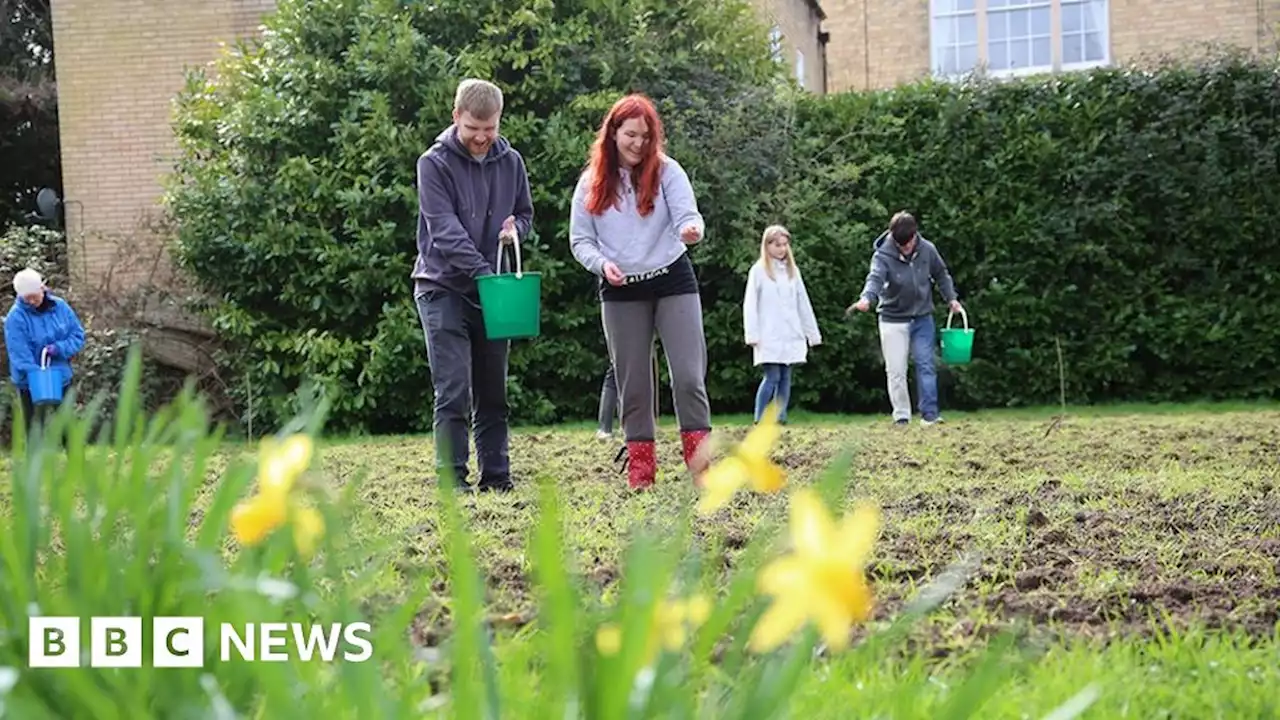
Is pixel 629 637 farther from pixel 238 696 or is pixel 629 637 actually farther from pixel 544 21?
pixel 544 21

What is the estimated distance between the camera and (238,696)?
4.57ft

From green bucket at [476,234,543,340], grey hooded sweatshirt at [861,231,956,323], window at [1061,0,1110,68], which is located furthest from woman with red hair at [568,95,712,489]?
window at [1061,0,1110,68]

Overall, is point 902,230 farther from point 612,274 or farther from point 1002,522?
point 1002,522

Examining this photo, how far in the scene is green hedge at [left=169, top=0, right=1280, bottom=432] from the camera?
1306cm

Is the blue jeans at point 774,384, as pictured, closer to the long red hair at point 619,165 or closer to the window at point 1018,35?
the long red hair at point 619,165

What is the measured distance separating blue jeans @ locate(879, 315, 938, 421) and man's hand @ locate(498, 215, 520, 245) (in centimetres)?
614

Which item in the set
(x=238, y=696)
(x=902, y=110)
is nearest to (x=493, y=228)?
(x=238, y=696)

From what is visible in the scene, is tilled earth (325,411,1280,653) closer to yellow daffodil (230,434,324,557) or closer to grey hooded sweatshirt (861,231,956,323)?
yellow daffodil (230,434,324,557)

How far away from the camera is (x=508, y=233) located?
5.86 meters

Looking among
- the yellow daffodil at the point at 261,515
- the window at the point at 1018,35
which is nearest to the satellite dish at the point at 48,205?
the window at the point at 1018,35

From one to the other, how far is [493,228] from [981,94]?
930cm

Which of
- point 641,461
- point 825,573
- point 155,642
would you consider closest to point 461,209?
point 641,461

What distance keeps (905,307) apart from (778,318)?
51.0 inches

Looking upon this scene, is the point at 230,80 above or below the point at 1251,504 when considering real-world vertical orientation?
above
